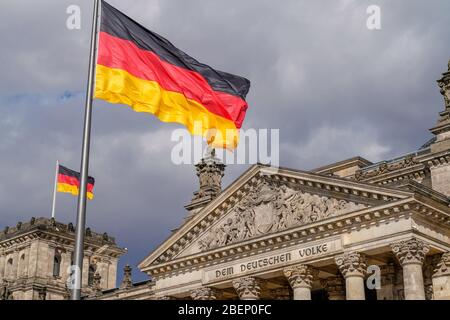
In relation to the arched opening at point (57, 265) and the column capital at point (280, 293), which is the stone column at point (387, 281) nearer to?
the column capital at point (280, 293)

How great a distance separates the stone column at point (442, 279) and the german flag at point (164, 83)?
72.7 ft

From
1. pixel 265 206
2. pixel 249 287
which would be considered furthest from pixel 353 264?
pixel 265 206

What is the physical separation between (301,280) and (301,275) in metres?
0.29

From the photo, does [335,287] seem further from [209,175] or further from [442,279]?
[209,175]

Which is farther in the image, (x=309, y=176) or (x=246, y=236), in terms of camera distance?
(x=246, y=236)

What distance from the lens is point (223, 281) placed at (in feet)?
158

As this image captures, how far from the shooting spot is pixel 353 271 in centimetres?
4091

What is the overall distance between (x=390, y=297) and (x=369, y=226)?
17.0 feet

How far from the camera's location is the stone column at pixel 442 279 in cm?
4056

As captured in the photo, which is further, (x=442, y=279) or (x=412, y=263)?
(x=442, y=279)

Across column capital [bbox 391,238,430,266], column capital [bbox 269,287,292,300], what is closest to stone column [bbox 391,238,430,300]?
column capital [bbox 391,238,430,266]
